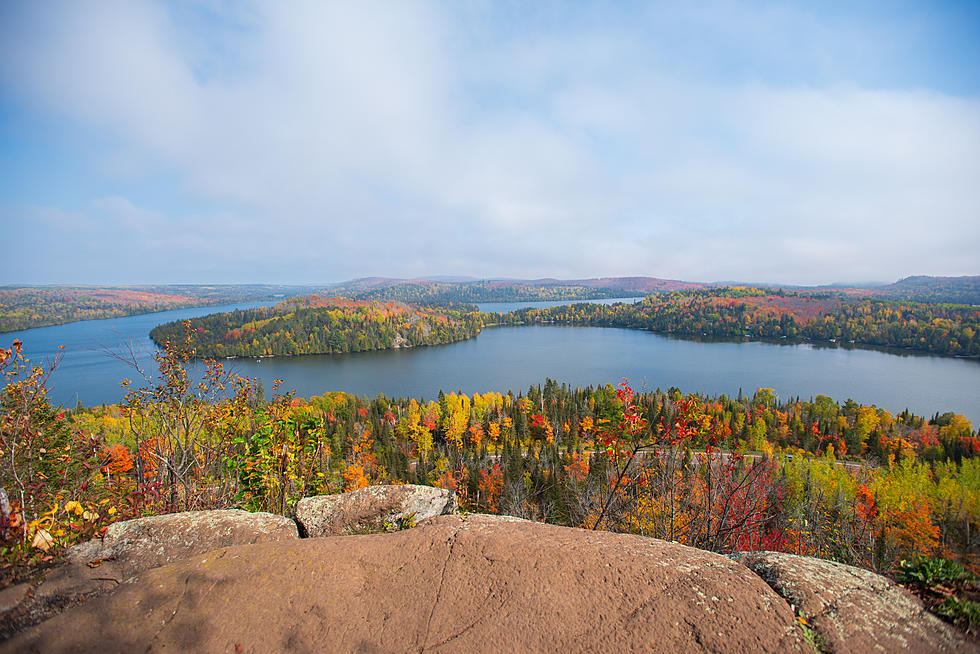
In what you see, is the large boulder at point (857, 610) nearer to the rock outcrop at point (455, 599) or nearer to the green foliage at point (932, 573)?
the rock outcrop at point (455, 599)

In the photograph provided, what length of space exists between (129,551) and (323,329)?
131730mm

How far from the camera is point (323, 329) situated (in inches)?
4993

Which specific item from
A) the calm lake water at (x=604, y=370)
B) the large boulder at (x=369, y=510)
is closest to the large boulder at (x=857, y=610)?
the large boulder at (x=369, y=510)

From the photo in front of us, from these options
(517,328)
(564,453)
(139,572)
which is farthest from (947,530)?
(517,328)

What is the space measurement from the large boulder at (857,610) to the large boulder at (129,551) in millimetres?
5372

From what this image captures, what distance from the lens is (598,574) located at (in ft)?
12.7

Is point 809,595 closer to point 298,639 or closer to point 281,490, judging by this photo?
point 298,639

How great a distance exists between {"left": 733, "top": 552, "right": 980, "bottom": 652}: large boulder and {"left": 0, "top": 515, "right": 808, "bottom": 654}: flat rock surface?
237 millimetres

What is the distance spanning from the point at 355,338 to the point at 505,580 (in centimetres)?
12859

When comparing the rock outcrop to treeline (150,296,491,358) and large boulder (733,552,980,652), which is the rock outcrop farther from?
treeline (150,296,491,358)

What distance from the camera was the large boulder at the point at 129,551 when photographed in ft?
11.2

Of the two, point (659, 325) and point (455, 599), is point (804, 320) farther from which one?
point (455, 599)

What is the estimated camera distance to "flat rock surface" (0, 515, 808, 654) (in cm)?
316

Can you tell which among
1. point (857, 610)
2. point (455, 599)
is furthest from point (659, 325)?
point (455, 599)
